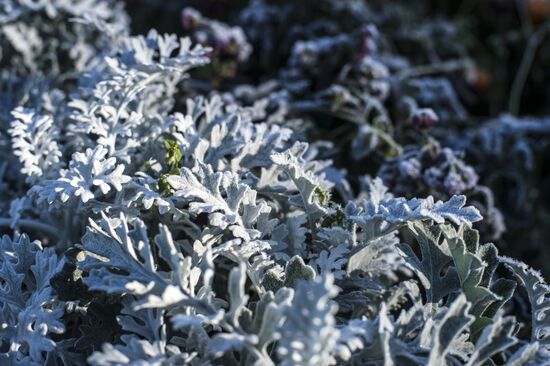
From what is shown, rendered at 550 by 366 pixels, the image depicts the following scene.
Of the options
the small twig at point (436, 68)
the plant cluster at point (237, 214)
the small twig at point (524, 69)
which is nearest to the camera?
the plant cluster at point (237, 214)

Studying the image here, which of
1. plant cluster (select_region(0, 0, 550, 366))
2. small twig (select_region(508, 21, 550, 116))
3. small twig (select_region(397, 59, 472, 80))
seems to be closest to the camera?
plant cluster (select_region(0, 0, 550, 366))

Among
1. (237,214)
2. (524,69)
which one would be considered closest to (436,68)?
(524,69)

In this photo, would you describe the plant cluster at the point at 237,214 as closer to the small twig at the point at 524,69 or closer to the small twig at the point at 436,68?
the small twig at the point at 436,68

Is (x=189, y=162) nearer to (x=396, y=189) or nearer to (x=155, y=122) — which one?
(x=155, y=122)

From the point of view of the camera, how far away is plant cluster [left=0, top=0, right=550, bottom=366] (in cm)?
101

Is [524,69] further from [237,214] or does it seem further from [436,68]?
[237,214]

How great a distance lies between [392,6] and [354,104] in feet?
2.43

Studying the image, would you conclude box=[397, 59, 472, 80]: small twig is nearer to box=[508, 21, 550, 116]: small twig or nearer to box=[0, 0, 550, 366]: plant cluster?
box=[0, 0, 550, 366]: plant cluster

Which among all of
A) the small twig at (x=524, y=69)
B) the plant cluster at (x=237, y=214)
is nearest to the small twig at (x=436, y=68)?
the plant cluster at (x=237, y=214)

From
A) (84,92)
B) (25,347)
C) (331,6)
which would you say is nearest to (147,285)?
(25,347)

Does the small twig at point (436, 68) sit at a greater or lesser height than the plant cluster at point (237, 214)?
greater

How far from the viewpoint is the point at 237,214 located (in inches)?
46.3

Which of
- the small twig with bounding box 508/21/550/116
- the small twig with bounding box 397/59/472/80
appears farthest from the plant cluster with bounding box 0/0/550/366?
the small twig with bounding box 508/21/550/116

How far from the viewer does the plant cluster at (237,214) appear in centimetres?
101
